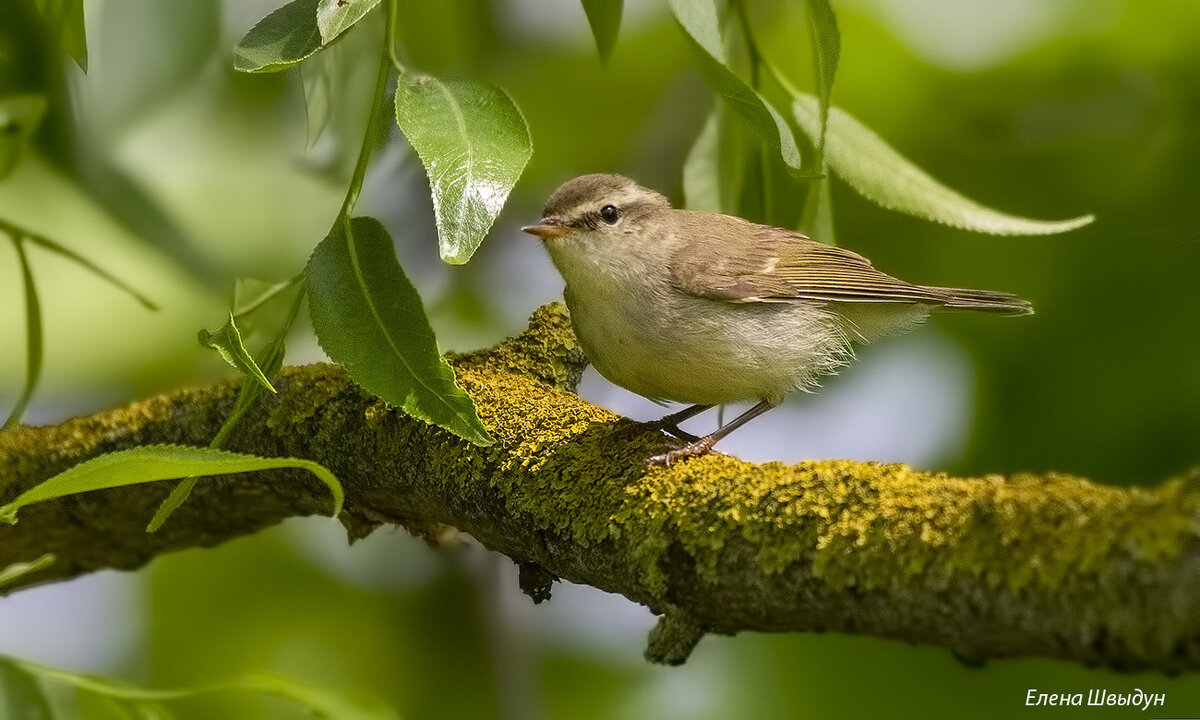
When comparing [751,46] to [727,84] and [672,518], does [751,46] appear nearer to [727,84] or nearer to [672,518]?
[727,84]

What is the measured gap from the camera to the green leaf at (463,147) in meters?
1.94

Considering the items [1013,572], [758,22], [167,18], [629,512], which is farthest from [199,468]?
[758,22]

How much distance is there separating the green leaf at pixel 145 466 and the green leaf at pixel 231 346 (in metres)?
0.14

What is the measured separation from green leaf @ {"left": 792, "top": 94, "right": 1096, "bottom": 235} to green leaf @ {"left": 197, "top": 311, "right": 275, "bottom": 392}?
148cm

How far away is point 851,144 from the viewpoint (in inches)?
116

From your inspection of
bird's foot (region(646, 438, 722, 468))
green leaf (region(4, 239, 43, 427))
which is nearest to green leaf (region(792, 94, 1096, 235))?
bird's foot (region(646, 438, 722, 468))

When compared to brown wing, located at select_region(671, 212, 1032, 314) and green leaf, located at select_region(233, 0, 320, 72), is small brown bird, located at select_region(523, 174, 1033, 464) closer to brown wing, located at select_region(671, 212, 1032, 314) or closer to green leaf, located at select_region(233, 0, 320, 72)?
brown wing, located at select_region(671, 212, 1032, 314)

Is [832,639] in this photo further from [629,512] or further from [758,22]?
[758,22]

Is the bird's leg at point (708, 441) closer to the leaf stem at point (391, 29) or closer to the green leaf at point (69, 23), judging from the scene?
the leaf stem at point (391, 29)

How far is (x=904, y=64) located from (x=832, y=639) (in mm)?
1945

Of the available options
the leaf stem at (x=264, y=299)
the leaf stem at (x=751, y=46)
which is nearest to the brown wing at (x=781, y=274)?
the leaf stem at (x=751, y=46)

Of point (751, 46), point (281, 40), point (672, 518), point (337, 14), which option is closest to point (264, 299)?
point (281, 40)

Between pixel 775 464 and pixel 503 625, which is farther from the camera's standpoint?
pixel 503 625

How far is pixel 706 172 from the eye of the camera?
126 inches
